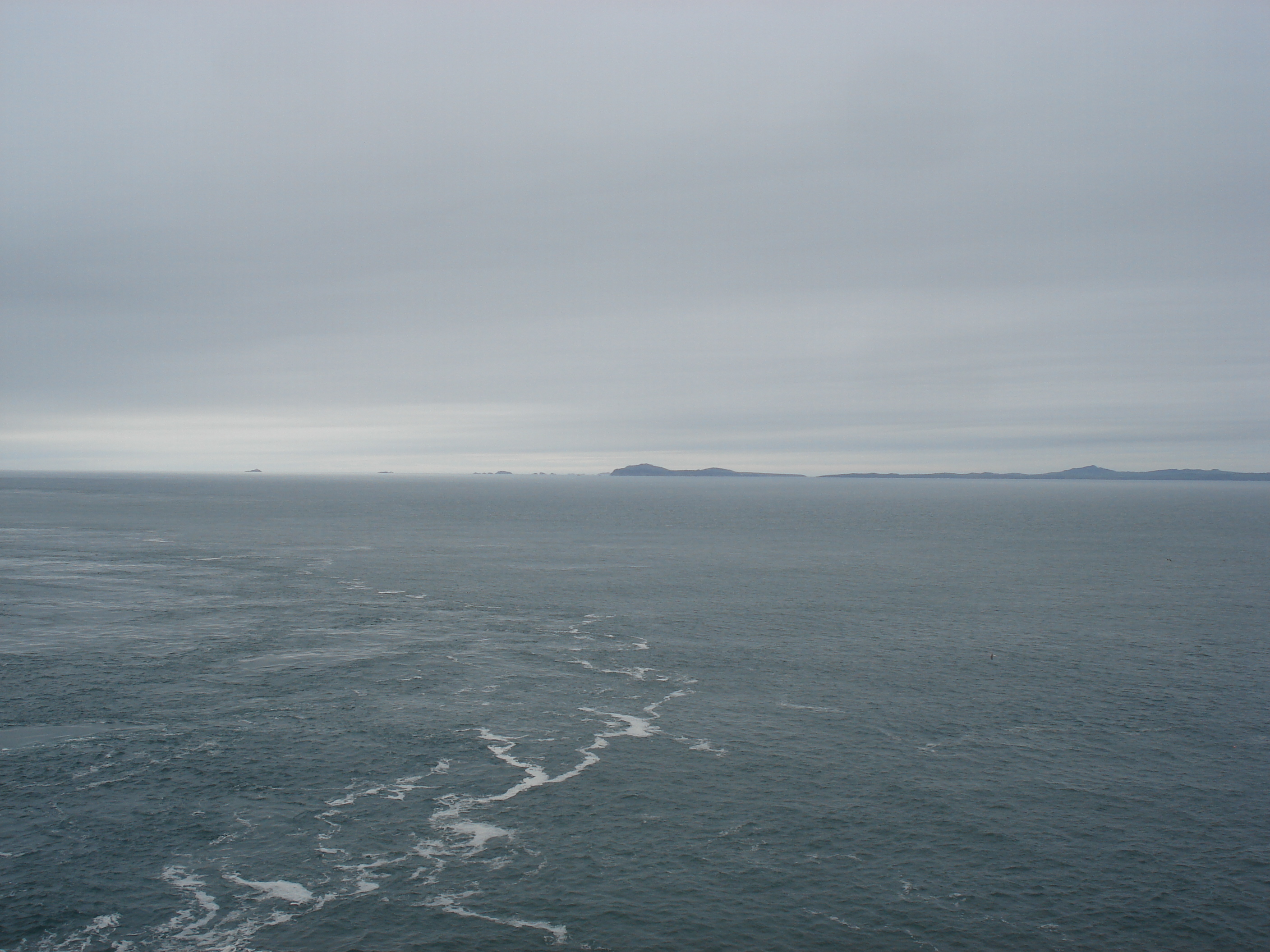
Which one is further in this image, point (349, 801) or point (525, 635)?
point (525, 635)

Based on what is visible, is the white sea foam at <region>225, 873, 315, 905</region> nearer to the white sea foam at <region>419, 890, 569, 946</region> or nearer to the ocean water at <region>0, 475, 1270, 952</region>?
the ocean water at <region>0, 475, 1270, 952</region>

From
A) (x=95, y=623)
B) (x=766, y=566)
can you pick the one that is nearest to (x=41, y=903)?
(x=95, y=623)

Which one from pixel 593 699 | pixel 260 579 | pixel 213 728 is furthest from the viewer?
pixel 260 579

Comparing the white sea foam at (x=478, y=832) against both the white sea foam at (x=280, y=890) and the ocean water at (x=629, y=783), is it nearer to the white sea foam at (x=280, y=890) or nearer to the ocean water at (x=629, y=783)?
the ocean water at (x=629, y=783)

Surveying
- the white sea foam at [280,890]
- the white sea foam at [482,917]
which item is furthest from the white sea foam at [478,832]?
the white sea foam at [280,890]

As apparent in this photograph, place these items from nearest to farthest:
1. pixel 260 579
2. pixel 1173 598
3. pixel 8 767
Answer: pixel 8 767 < pixel 1173 598 < pixel 260 579

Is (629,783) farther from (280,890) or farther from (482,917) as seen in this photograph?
(280,890)

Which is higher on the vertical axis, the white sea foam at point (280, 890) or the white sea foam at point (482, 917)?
the white sea foam at point (280, 890)

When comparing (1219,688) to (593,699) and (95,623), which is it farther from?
(95,623)

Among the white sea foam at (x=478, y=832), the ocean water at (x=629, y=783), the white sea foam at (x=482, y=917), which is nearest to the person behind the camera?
the white sea foam at (x=482, y=917)
